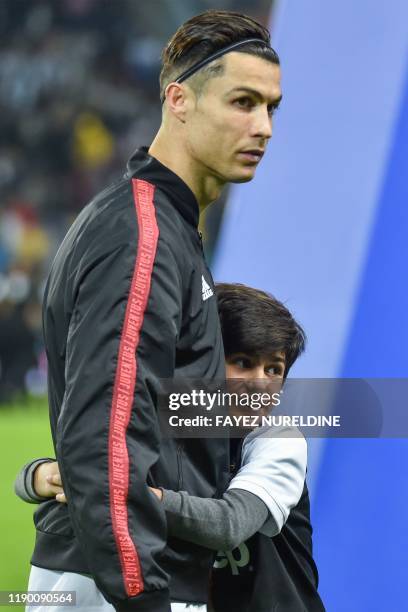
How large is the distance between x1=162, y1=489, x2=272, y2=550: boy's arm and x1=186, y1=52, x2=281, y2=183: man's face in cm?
62

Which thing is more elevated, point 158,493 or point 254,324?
point 254,324

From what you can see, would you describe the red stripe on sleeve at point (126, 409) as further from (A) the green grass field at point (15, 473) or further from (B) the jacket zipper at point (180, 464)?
(A) the green grass field at point (15, 473)

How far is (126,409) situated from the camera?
1.83 m

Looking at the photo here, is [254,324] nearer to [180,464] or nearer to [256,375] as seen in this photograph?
[256,375]

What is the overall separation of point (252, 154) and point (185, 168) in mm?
134

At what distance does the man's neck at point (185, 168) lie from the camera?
2199mm

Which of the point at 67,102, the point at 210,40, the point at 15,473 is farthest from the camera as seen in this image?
the point at 67,102

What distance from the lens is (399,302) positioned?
3.34 metres

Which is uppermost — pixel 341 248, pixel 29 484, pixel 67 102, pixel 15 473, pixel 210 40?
pixel 67 102

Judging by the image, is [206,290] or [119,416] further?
[206,290]

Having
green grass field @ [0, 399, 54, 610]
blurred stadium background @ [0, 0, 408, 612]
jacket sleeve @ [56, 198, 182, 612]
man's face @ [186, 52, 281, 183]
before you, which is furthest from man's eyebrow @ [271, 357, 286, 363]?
green grass field @ [0, 399, 54, 610]

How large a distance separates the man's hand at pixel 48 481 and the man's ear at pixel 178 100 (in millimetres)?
722

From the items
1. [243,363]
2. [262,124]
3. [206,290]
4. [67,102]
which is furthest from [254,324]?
[67,102]

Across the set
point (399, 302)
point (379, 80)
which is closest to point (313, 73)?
point (379, 80)
